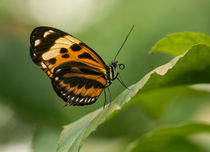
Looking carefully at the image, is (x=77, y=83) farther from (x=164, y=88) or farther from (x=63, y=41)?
(x=164, y=88)

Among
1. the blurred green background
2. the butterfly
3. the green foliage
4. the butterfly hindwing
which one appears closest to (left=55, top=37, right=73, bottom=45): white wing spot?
the butterfly

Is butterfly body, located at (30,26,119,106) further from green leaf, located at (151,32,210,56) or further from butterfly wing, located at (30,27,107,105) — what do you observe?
green leaf, located at (151,32,210,56)

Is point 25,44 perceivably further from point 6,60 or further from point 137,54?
point 137,54

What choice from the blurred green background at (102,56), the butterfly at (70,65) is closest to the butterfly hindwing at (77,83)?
the butterfly at (70,65)

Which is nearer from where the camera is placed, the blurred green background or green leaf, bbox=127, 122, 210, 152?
green leaf, bbox=127, 122, 210, 152

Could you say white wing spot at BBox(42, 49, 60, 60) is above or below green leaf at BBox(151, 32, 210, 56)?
below

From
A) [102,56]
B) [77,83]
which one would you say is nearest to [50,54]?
[77,83]
